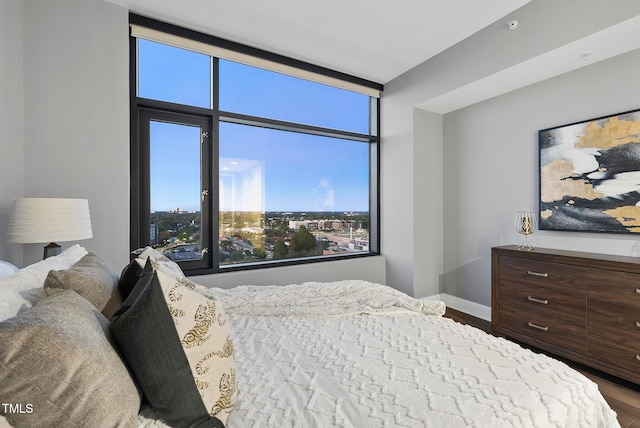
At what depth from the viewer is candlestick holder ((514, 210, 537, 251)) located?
8.82 ft

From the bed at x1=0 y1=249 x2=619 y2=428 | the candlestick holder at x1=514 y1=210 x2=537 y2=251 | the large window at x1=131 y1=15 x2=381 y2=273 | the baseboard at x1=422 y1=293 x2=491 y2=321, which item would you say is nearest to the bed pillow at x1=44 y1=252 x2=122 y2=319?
the bed at x1=0 y1=249 x2=619 y2=428

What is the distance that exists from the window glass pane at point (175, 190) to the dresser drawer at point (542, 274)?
2.87m

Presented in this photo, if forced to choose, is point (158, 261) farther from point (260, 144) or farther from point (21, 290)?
point (260, 144)

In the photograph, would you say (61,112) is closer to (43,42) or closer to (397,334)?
(43,42)

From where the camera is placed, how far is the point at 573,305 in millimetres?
2188

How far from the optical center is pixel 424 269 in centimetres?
356

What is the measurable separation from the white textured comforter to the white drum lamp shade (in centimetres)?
112

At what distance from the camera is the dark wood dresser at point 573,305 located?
6.34ft

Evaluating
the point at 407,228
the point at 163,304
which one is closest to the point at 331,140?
the point at 407,228

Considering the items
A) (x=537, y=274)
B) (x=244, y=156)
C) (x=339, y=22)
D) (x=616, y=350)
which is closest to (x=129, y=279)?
(x=244, y=156)

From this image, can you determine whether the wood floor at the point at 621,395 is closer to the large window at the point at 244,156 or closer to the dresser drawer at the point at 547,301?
the dresser drawer at the point at 547,301

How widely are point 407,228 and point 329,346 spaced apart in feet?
8.12

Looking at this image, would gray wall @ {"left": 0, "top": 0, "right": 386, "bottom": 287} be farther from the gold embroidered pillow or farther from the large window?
the gold embroidered pillow

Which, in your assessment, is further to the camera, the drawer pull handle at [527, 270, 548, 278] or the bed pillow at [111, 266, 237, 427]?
the drawer pull handle at [527, 270, 548, 278]
